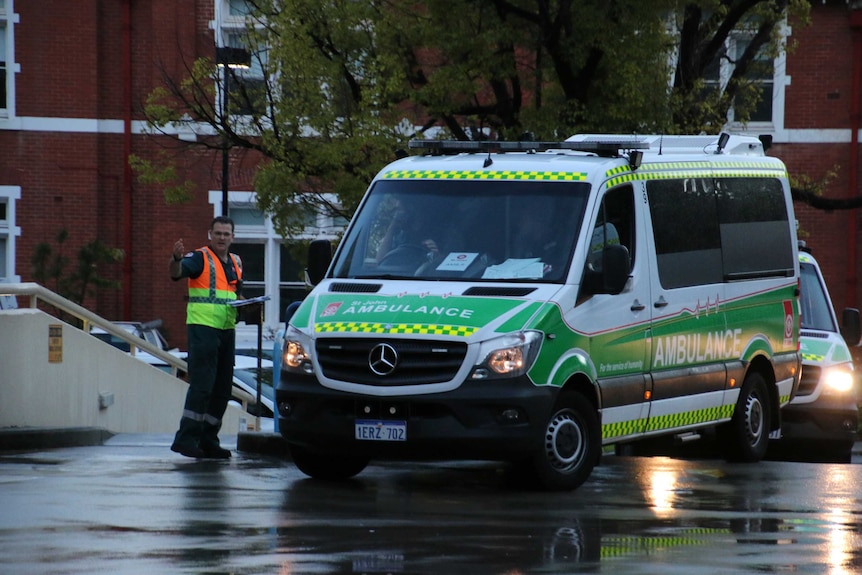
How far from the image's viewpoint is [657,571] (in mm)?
7535

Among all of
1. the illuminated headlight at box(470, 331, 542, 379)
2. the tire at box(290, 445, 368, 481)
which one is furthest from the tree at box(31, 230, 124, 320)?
the illuminated headlight at box(470, 331, 542, 379)

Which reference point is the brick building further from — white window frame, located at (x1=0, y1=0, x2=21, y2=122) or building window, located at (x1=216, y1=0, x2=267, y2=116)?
building window, located at (x1=216, y1=0, x2=267, y2=116)

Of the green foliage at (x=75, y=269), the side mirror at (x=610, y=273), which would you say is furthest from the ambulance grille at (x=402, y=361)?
the green foliage at (x=75, y=269)

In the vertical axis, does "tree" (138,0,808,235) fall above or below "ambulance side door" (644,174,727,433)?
above

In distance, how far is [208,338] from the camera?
41.2 ft

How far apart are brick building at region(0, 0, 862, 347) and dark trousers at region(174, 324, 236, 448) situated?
633 inches

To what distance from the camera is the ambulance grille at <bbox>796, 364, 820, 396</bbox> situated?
15.3m

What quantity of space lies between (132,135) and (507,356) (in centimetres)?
2009

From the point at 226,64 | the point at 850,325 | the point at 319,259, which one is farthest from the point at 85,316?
the point at 850,325

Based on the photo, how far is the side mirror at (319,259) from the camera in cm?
1136

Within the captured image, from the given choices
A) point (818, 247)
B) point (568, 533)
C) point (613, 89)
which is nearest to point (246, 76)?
point (613, 89)

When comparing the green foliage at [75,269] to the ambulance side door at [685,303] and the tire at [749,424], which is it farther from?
the ambulance side door at [685,303]

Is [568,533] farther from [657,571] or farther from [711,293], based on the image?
[711,293]

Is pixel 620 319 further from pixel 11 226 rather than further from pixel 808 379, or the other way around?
pixel 11 226
